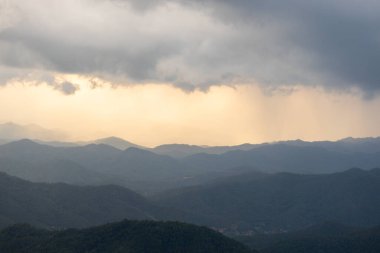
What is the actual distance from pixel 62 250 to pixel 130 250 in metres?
24.2

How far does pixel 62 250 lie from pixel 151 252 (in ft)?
102

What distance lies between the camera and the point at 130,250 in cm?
19638

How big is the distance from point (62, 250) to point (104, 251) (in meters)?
14.9

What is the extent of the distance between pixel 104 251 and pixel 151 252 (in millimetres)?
16221

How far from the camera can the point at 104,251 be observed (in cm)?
19812

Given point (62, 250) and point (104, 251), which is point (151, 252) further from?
point (62, 250)

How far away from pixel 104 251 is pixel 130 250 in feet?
30.7

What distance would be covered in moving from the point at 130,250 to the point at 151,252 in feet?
26.0

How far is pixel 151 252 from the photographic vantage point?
199875 millimetres

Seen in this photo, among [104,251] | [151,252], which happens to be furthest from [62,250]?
[151,252]

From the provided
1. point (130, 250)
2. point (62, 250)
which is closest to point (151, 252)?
point (130, 250)

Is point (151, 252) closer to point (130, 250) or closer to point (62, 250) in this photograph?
point (130, 250)
